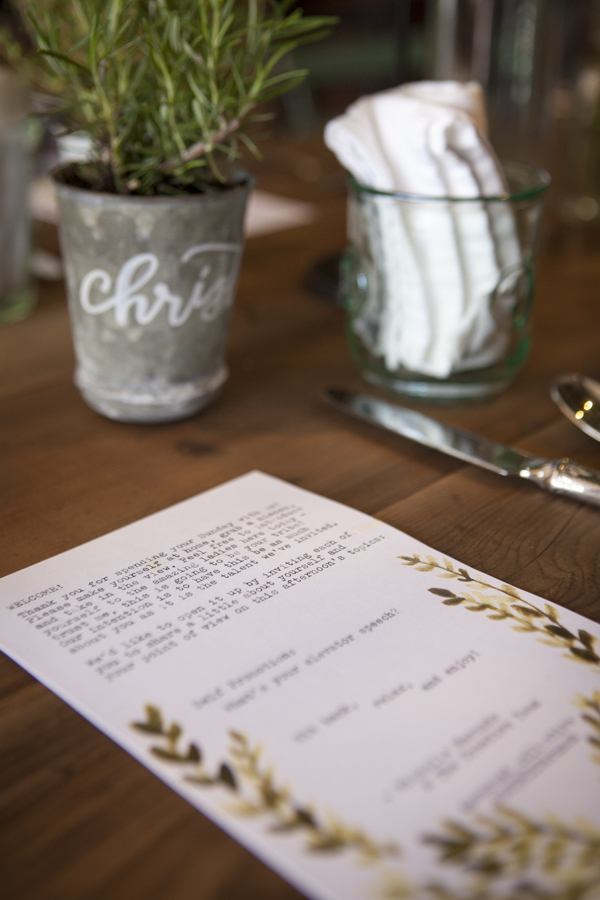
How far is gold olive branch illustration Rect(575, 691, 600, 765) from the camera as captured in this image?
28cm

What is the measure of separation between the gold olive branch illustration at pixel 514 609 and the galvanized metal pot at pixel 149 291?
0.64 feet

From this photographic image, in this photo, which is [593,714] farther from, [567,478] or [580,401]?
[580,401]

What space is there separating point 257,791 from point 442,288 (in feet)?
1.12

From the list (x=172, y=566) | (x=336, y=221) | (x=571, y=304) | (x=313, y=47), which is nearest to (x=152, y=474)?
(x=172, y=566)

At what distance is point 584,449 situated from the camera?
1.62ft

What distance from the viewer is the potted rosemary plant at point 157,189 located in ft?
1.42

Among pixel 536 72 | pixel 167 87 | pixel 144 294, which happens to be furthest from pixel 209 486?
pixel 536 72

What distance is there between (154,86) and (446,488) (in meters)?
0.30

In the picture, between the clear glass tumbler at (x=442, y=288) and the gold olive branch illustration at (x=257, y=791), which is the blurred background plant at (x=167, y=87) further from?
the gold olive branch illustration at (x=257, y=791)

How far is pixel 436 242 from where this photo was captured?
1.60ft

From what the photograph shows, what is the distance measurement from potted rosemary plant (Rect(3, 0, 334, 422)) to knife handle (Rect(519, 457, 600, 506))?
211 mm

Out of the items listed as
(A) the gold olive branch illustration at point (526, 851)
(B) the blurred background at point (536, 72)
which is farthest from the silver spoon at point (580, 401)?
(B) the blurred background at point (536, 72)

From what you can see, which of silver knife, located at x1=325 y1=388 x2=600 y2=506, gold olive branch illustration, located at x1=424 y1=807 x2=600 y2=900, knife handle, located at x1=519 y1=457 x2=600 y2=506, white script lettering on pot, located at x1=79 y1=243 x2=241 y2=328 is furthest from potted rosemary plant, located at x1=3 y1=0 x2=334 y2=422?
gold olive branch illustration, located at x1=424 y1=807 x2=600 y2=900

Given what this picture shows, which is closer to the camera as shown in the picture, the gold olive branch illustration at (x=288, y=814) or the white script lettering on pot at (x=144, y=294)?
the gold olive branch illustration at (x=288, y=814)
